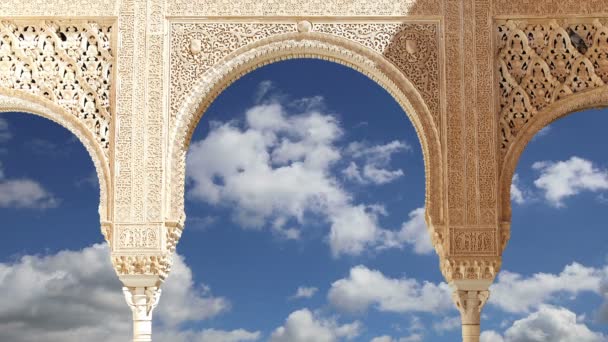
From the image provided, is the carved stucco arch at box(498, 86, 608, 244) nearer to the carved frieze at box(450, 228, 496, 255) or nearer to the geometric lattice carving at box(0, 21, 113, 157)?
the carved frieze at box(450, 228, 496, 255)

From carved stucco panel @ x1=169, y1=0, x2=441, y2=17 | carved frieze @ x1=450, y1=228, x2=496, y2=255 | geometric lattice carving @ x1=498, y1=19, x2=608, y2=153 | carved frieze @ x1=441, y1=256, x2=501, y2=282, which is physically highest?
carved stucco panel @ x1=169, y1=0, x2=441, y2=17

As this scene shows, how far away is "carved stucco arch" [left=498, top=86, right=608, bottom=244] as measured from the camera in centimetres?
725

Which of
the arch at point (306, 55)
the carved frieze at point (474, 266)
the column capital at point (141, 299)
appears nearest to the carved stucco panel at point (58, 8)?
the arch at point (306, 55)

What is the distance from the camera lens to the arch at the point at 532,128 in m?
7.24

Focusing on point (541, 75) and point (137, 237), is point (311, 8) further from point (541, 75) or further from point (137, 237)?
point (137, 237)

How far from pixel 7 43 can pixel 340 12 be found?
2424 mm

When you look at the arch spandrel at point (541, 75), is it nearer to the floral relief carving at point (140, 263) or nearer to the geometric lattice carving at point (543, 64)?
the geometric lattice carving at point (543, 64)

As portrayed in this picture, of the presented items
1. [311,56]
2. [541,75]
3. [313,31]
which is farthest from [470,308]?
[313,31]

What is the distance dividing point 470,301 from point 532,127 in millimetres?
1306

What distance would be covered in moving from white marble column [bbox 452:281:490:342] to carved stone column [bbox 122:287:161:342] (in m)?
2.12

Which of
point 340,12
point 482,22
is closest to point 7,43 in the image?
point 340,12

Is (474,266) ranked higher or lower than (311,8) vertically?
lower

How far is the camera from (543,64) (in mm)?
7336

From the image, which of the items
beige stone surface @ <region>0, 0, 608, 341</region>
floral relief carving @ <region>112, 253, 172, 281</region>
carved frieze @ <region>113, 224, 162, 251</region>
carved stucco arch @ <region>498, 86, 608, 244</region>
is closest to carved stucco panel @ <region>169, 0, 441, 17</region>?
beige stone surface @ <region>0, 0, 608, 341</region>
